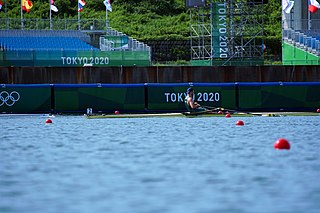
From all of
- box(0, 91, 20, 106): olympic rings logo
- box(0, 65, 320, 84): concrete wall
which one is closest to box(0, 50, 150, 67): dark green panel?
box(0, 65, 320, 84): concrete wall

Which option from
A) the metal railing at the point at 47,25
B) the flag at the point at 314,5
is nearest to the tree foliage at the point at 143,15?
the metal railing at the point at 47,25

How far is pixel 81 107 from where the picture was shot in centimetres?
4247

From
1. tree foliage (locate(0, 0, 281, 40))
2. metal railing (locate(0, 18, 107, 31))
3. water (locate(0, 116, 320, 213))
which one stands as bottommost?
water (locate(0, 116, 320, 213))

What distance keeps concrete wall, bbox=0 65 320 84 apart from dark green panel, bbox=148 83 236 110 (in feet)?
13.5

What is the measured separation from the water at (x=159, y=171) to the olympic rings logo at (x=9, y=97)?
42.9 feet

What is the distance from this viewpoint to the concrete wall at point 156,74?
45781mm

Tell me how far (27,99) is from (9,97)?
907 mm

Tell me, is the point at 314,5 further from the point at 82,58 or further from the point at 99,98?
the point at 99,98

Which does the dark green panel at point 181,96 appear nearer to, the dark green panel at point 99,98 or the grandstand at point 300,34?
the dark green panel at point 99,98

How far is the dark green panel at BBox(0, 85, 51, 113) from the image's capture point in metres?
41.7

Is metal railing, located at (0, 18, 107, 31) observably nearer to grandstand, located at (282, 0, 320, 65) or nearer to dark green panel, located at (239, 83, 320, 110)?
grandstand, located at (282, 0, 320, 65)

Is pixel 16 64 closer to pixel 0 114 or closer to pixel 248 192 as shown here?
pixel 0 114

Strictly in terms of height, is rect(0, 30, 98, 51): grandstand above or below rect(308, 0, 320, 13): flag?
below

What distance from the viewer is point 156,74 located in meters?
47.2
